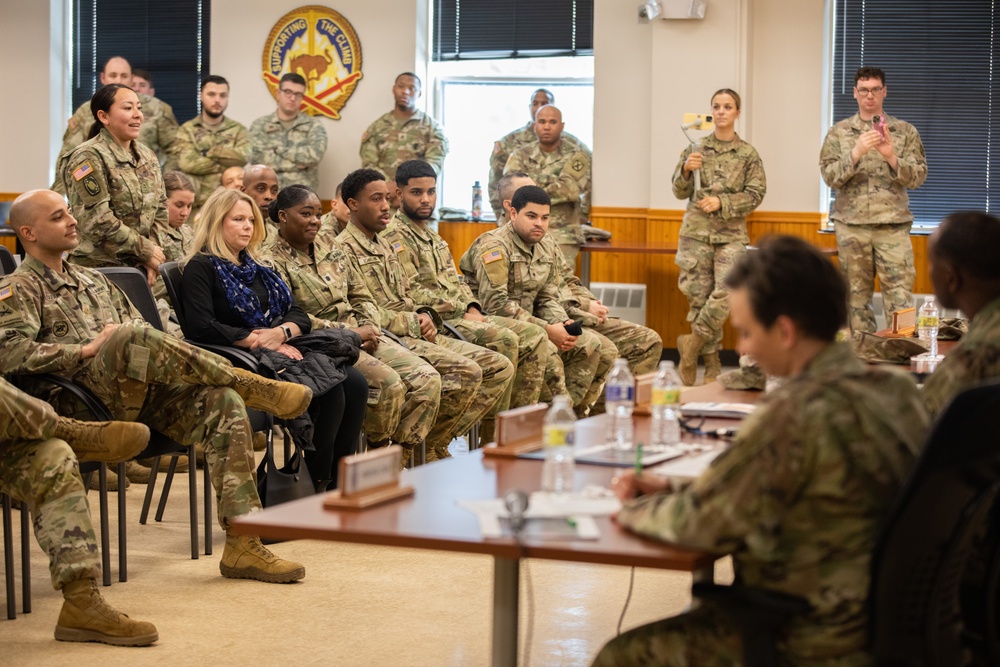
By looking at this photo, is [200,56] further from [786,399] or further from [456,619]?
[786,399]

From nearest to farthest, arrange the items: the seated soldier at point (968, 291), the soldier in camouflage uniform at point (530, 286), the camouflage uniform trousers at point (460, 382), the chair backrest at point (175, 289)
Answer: the seated soldier at point (968, 291), the chair backrest at point (175, 289), the camouflage uniform trousers at point (460, 382), the soldier in camouflage uniform at point (530, 286)

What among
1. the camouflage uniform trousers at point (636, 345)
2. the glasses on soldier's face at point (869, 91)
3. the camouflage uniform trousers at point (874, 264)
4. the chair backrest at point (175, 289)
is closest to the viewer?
the chair backrest at point (175, 289)

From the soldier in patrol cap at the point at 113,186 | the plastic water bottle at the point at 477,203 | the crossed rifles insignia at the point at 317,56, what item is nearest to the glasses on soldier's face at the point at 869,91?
the plastic water bottle at the point at 477,203

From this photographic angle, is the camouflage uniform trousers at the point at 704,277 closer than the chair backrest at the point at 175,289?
No

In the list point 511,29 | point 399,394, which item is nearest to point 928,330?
point 399,394

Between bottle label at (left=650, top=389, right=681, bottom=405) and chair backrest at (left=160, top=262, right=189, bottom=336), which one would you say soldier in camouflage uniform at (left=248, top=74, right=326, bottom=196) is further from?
bottle label at (left=650, top=389, right=681, bottom=405)

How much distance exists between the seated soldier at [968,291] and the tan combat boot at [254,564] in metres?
2.17

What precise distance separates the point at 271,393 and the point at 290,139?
589 cm

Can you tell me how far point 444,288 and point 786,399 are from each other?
399cm

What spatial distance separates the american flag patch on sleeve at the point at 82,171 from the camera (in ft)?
17.5

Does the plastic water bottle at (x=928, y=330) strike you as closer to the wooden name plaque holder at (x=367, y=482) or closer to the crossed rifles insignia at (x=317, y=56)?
the wooden name plaque holder at (x=367, y=482)

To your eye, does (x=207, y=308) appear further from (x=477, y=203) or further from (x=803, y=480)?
(x=477, y=203)

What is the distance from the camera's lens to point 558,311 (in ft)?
20.7

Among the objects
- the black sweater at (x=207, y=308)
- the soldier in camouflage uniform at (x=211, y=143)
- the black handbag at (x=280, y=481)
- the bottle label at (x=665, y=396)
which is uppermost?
the soldier in camouflage uniform at (x=211, y=143)
